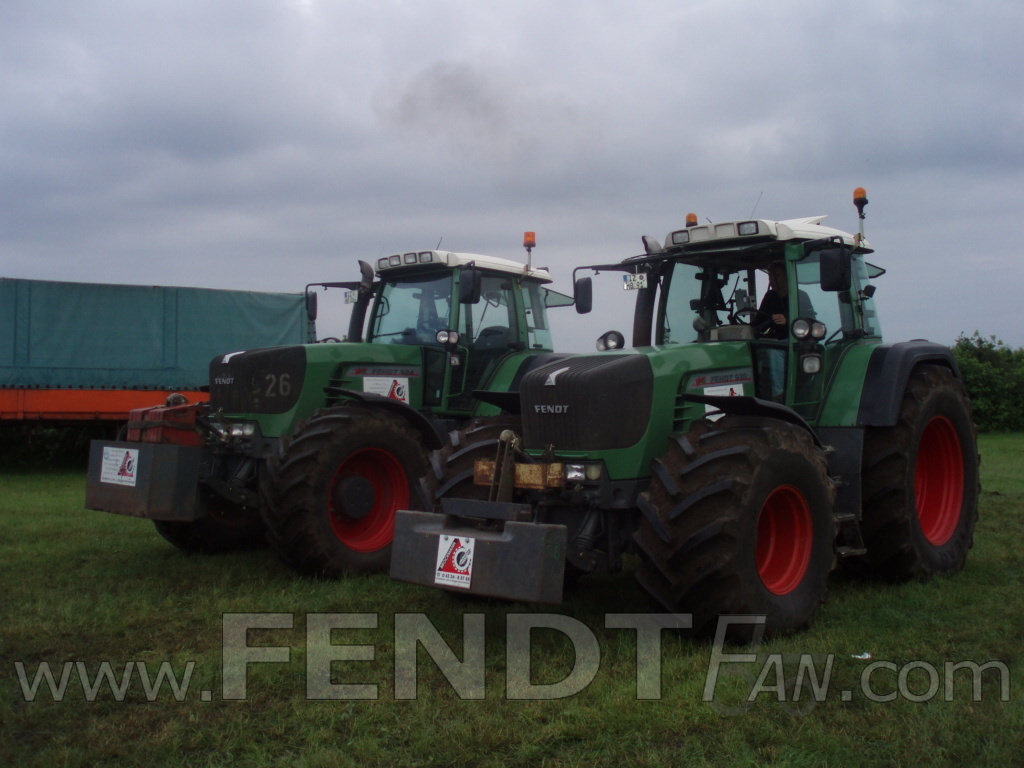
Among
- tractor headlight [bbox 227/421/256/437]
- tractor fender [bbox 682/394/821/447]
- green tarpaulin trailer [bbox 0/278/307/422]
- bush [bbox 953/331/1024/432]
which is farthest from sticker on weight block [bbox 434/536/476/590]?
bush [bbox 953/331/1024/432]

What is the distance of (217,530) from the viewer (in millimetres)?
7793

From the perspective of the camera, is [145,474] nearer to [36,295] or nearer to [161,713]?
[161,713]

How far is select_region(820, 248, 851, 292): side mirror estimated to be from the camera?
555 cm

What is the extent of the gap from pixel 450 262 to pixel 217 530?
2888 mm

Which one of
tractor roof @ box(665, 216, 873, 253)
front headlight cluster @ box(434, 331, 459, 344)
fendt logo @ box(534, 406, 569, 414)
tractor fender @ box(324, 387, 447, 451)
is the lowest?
tractor fender @ box(324, 387, 447, 451)

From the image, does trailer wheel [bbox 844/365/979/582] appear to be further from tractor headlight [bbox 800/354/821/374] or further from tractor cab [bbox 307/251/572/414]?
tractor cab [bbox 307/251/572/414]

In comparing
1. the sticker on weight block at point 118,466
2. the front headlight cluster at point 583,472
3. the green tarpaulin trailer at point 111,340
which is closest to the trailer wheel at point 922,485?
the front headlight cluster at point 583,472

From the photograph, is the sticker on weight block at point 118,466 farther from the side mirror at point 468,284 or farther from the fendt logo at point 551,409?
the fendt logo at point 551,409

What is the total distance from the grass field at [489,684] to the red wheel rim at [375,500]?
0.54 metres

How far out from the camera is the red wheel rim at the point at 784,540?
16.7 feet

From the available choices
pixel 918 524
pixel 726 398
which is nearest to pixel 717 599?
pixel 726 398

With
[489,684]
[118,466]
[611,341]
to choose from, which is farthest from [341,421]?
[489,684]

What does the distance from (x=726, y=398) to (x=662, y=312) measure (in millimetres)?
1812

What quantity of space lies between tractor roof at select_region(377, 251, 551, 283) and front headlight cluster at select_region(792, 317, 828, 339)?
2794 millimetres
